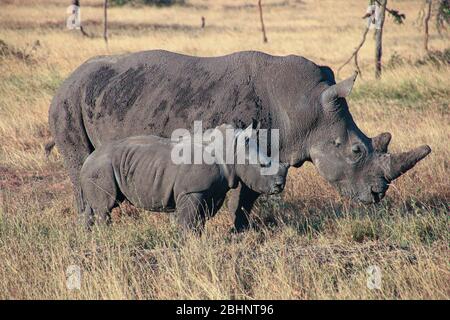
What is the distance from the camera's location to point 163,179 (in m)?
7.18

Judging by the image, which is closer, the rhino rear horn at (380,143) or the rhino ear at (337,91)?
the rhino ear at (337,91)

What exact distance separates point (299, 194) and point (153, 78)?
2119 mm

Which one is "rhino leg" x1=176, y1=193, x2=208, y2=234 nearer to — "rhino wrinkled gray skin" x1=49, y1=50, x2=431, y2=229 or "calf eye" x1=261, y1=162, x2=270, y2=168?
"calf eye" x1=261, y1=162, x2=270, y2=168

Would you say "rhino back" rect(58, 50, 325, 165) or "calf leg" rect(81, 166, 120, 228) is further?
"rhino back" rect(58, 50, 325, 165)

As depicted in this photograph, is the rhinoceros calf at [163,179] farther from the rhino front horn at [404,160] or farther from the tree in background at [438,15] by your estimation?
the tree in background at [438,15]

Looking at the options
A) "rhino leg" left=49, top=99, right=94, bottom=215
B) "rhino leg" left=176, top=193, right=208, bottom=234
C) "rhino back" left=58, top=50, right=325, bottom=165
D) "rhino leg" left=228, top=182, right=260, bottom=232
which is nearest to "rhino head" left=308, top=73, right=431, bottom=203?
"rhino back" left=58, top=50, right=325, bottom=165

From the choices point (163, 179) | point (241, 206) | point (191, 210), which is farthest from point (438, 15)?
point (191, 210)

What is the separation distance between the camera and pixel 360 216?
820 centimetres

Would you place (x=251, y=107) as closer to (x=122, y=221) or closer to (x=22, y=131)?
(x=122, y=221)

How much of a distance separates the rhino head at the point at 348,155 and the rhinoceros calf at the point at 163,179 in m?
0.94

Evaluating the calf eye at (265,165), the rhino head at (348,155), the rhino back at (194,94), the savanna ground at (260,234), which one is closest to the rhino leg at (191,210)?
the savanna ground at (260,234)

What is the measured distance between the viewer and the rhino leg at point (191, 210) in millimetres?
6988

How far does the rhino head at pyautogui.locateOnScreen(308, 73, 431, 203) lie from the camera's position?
777 cm

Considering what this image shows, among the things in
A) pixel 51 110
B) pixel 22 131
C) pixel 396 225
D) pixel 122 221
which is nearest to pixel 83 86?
pixel 51 110
